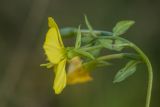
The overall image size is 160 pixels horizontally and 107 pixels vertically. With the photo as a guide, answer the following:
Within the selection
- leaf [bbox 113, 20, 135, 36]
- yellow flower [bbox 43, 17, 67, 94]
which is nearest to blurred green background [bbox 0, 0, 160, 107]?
leaf [bbox 113, 20, 135, 36]

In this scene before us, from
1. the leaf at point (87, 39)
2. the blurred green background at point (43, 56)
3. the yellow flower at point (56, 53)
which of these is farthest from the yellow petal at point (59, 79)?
the blurred green background at point (43, 56)

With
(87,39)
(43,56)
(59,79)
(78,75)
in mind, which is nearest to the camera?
(59,79)

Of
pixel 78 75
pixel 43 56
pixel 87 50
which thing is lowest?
pixel 43 56

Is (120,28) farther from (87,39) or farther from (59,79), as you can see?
(59,79)

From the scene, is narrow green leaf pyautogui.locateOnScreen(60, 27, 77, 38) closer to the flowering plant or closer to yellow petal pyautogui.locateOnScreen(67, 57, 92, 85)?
the flowering plant

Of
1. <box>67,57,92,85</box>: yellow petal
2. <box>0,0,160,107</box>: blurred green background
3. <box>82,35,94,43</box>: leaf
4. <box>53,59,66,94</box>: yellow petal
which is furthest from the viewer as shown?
<box>0,0,160,107</box>: blurred green background

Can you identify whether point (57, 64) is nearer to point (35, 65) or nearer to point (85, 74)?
point (85, 74)

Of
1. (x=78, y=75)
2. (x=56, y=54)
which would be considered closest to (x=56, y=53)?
(x=56, y=54)
